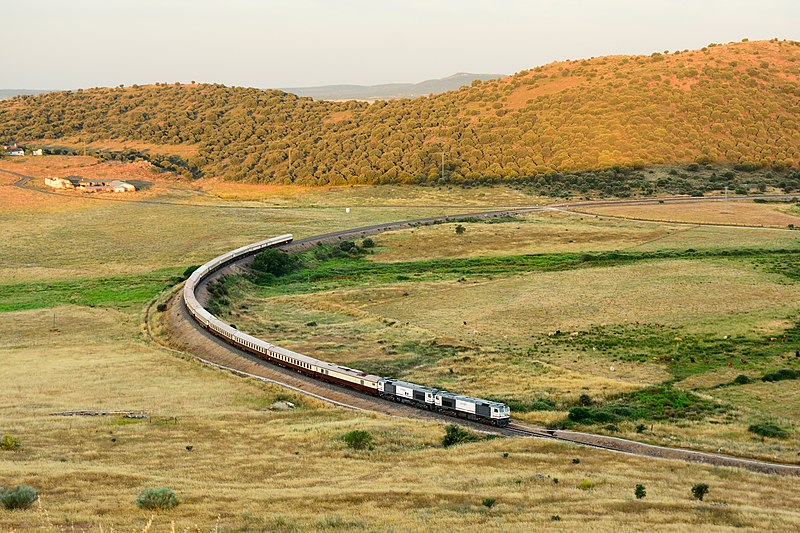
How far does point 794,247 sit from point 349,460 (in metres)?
79.7

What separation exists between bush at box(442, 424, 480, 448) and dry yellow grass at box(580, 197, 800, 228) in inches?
3587

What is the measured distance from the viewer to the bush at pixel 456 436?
37.0 m

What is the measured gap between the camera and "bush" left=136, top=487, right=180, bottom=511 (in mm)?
24438

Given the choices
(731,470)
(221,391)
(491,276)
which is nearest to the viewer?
(731,470)

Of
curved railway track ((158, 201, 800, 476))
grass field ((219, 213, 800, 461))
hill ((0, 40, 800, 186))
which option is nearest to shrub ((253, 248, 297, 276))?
grass field ((219, 213, 800, 461))

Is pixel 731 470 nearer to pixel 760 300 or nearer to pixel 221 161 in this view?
pixel 760 300

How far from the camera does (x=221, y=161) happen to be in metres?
187

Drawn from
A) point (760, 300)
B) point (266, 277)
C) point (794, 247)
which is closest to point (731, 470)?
point (760, 300)

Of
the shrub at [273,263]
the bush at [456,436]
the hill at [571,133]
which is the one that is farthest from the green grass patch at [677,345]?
the hill at [571,133]

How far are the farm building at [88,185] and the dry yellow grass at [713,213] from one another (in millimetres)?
84408

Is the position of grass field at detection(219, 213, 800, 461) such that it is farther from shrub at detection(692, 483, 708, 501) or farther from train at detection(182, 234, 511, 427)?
shrub at detection(692, 483, 708, 501)

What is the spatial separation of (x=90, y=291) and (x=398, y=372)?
149 feet

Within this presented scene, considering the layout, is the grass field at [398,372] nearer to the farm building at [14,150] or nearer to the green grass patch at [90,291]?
the green grass patch at [90,291]

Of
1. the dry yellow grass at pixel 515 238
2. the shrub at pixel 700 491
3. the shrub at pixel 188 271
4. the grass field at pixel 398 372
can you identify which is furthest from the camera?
the dry yellow grass at pixel 515 238
